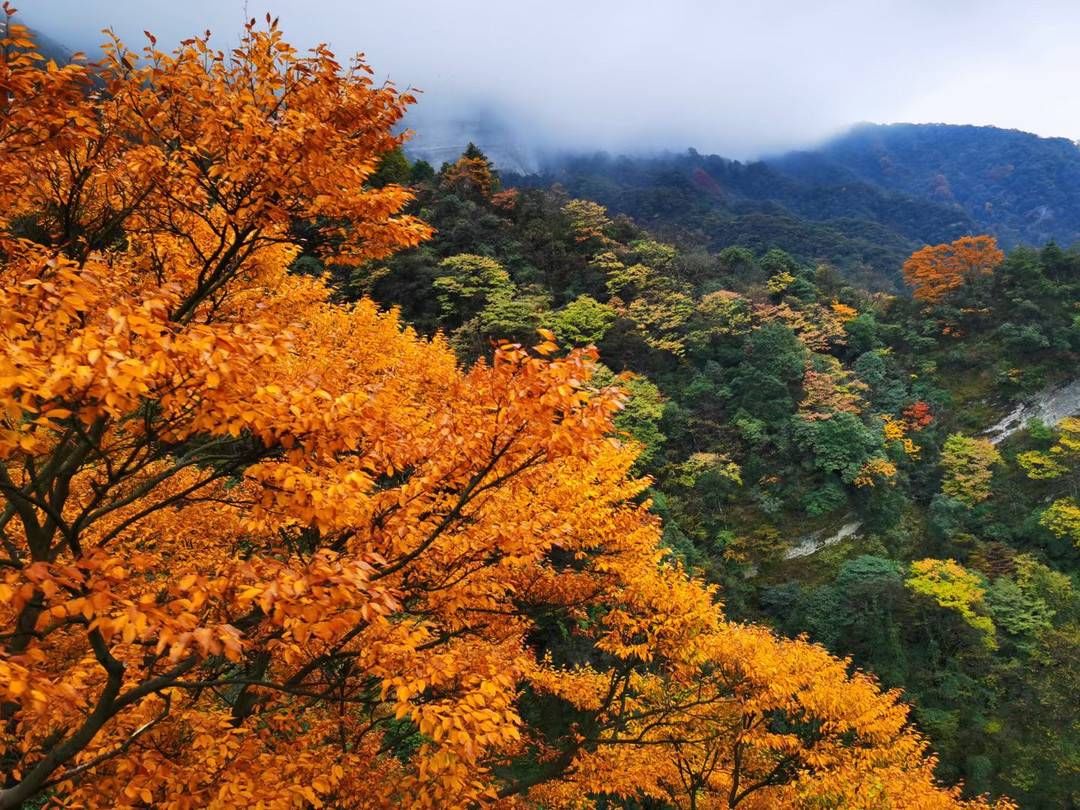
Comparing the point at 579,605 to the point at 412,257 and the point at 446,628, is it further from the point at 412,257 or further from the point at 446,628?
the point at 412,257

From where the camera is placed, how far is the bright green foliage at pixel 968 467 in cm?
2394

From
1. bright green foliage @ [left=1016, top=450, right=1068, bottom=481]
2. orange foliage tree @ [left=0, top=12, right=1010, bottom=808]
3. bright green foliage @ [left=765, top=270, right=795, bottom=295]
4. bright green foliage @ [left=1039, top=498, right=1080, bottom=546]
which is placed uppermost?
bright green foliage @ [left=765, top=270, right=795, bottom=295]

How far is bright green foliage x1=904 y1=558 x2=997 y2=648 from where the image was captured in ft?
60.5

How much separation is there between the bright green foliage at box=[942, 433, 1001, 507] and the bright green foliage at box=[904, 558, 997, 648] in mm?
5031

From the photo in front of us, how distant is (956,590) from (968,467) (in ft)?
26.2

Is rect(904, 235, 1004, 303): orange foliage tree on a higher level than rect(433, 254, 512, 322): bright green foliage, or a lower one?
higher

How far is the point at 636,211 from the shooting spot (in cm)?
6644

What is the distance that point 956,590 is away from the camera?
19.0 metres

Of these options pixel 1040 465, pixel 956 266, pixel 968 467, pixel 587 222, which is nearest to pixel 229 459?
pixel 968 467

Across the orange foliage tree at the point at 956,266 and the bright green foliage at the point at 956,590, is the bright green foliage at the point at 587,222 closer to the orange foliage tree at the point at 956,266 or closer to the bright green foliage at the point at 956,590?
→ the orange foliage tree at the point at 956,266

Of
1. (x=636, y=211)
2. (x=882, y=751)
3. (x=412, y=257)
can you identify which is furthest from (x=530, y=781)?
(x=636, y=211)

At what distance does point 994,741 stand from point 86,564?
70.9ft

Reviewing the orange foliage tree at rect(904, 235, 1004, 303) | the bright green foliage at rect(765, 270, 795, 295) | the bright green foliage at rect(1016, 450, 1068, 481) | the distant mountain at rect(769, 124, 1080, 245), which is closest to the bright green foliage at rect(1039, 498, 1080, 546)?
the bright green foliage at rect(1016, 450, 1068, 481)

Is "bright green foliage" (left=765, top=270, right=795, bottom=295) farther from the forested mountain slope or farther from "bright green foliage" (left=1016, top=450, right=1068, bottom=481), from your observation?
"bright green foliage" (left=1016, top=450, right=1068, bottom=481)
